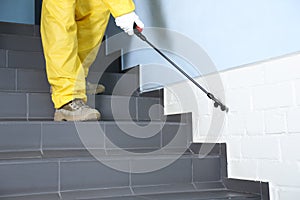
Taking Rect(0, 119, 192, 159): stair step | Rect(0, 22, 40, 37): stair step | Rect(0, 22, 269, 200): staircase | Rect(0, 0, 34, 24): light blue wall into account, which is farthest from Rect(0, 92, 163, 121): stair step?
Rect(0, 0, 34, 24): light blue wall

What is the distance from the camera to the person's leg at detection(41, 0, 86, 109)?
61.6 inches

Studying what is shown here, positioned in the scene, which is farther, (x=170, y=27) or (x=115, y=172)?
(x=170, y=27)

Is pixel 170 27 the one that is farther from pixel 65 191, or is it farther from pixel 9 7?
pixel 9 7

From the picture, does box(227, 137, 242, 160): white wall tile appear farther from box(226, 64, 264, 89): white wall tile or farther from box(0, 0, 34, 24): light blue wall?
box(0, 0, 34, 24): light blue wall

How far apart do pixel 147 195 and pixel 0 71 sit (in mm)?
918

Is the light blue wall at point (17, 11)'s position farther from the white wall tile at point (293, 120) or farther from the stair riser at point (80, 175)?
the white wall tile at point (293, 120)

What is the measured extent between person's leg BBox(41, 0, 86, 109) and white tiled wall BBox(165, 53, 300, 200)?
0.53 meters

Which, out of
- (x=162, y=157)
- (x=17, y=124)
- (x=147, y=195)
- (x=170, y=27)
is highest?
(x=170, y=27)

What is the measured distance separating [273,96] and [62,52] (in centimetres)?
78

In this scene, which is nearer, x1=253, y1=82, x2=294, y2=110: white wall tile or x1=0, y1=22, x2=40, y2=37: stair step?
x1=253, y1=82, x2=294, y2=110: white wall tile

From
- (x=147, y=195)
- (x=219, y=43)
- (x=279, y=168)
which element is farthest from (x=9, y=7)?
(x=279, y=168)

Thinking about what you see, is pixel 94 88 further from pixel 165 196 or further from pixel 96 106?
pixel 165 196

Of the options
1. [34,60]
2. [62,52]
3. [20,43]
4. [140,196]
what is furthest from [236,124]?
[20,43]

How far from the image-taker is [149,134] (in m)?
1.64
